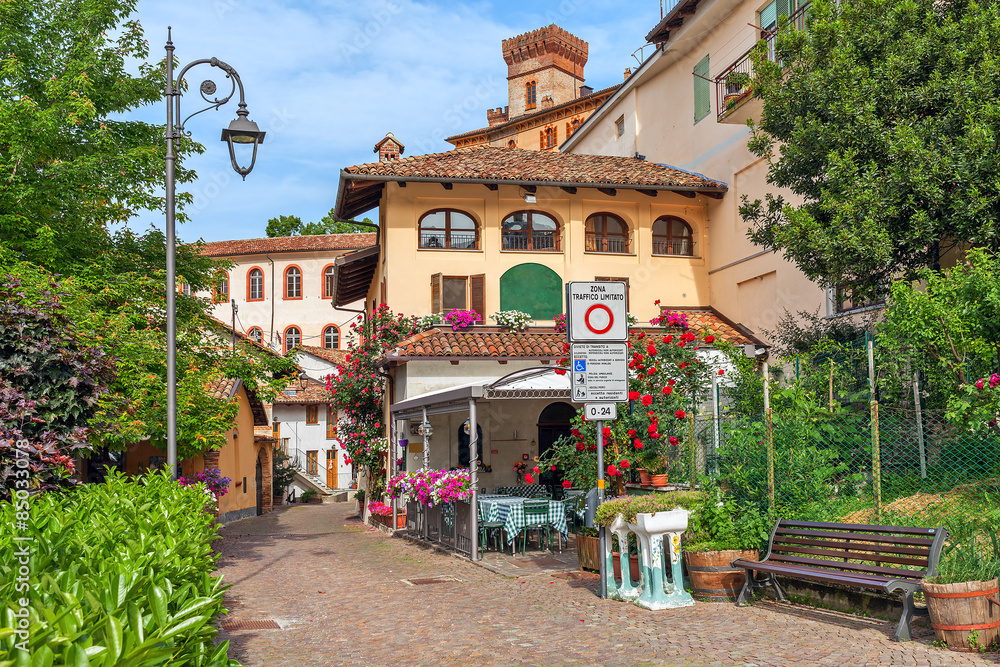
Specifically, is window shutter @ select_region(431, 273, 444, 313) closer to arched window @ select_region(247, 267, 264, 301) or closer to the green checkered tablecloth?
the green checkered tablecloth

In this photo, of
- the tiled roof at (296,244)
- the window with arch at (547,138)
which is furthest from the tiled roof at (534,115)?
the tiled roof at (296,244)

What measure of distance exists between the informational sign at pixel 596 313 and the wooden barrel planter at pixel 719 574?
2.31 m

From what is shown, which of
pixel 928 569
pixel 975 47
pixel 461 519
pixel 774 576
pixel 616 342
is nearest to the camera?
pixel 928 569

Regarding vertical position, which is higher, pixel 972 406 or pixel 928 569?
pixel 972 406

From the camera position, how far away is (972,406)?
9625 millimetres

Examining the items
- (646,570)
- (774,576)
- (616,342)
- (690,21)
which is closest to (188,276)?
(616,342)

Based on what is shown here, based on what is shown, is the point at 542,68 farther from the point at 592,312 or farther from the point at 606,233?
the point at 592,312

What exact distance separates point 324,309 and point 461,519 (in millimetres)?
37779

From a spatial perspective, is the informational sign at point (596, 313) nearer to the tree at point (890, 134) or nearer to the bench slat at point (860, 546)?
the bench slat at point (860, 546)

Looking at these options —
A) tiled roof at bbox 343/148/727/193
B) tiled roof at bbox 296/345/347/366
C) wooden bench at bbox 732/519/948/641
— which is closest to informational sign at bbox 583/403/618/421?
wooden bench at bbox 732/519/948/641

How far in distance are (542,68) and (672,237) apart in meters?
39.1

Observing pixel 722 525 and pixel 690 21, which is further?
pixel 690 21

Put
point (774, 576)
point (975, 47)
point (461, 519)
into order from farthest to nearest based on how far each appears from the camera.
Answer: point (461, 519)
point (975, 47)
point (774, 576)

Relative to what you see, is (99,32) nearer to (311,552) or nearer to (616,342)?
(311,552)
